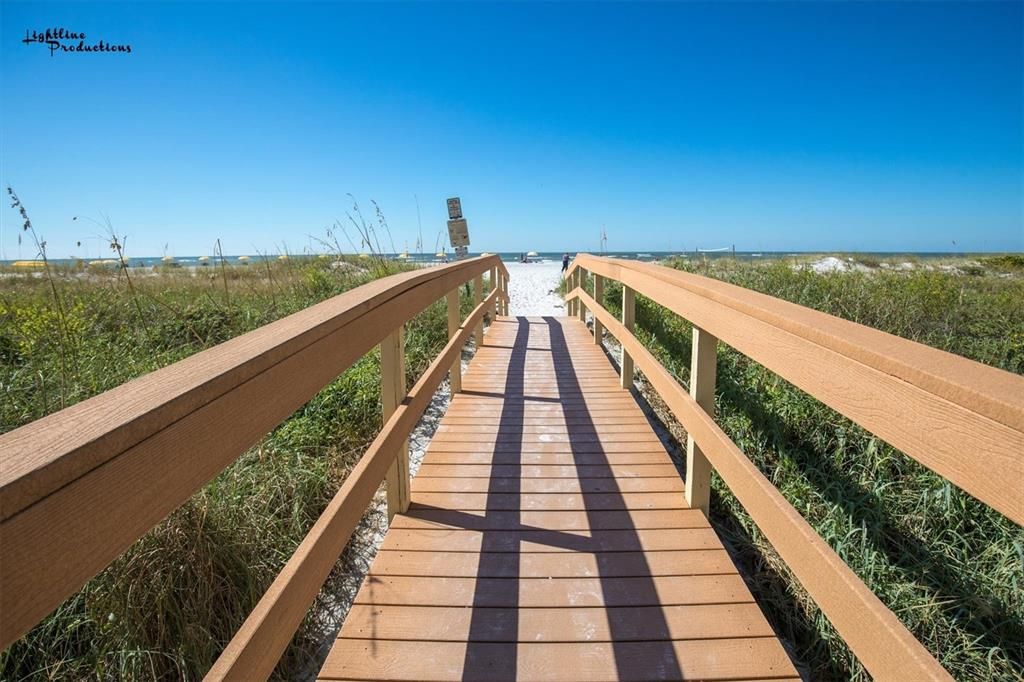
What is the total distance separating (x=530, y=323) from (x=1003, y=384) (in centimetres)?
679

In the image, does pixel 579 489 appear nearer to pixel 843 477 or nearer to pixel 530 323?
pixel 843 477

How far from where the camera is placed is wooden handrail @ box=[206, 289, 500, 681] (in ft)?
2.96

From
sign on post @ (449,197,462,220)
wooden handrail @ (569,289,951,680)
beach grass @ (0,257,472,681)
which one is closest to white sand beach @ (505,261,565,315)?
sign on post @ (449,197,462,220)

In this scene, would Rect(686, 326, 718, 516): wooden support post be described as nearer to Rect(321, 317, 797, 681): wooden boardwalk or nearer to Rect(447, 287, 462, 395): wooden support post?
Rect(321, 317, 797, 681): wooden boardwalk

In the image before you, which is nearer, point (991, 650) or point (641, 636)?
point (641, 636)

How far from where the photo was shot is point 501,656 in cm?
158

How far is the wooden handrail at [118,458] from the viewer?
51 cm

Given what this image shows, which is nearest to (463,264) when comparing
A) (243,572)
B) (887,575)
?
(243,572)

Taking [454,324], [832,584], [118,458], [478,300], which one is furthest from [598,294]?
[118,458]

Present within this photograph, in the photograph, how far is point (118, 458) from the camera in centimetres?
62

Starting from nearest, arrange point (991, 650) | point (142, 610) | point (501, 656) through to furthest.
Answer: point (501, 656), point (142, 610), point (991, 650)

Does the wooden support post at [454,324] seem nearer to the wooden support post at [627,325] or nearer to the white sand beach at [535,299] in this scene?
the wooden support post at [627,325]

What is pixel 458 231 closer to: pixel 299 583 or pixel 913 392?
pixel 299 583

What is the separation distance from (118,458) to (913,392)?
1181 millimetres
